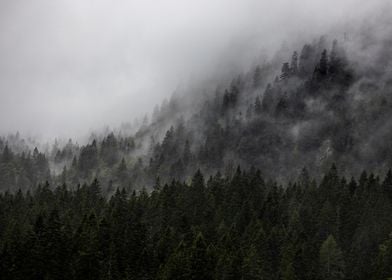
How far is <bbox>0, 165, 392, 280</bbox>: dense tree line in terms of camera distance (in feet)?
249

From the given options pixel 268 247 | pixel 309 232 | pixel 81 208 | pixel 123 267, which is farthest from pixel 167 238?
pixel 81 208

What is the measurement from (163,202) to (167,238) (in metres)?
27.1

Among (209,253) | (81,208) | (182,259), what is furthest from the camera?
(81,208)

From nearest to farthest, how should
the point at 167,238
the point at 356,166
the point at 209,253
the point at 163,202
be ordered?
the point at 209,253 → the point at 167,238 → the point at 163,202 → the point at 356,166

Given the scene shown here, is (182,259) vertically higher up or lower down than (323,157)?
lower down

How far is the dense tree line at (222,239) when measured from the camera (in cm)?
7600

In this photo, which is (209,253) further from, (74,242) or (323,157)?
(323,157)

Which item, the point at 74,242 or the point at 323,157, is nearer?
the point at 74,242

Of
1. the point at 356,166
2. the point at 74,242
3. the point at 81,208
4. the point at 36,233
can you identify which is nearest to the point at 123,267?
the point at 74,242

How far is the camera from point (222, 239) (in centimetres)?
8644

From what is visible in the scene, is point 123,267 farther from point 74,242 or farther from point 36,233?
point 36,233

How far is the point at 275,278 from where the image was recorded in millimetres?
82062

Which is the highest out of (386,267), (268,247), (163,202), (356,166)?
(356,166)

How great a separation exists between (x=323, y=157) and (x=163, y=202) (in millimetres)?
98100
